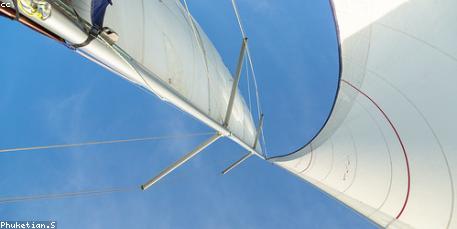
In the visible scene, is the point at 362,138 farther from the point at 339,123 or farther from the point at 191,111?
the point at 191,111

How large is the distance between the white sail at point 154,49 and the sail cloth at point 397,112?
6.38ft

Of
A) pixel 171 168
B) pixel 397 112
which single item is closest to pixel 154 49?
pixel 171 168

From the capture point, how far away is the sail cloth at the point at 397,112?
279 cm

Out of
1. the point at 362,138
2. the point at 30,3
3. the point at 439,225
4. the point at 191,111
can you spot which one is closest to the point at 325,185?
the point at 362,138

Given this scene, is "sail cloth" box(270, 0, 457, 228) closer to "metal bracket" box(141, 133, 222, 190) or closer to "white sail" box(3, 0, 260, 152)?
"white sail" box(3, 0, 260, 152)

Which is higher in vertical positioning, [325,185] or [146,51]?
[146,51]

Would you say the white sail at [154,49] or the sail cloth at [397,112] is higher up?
the white sail at [154,49]

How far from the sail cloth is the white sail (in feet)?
6.38

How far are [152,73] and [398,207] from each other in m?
2.92

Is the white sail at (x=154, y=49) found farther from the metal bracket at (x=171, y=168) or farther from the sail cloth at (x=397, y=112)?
the sail cloth at (x=397, y=112)

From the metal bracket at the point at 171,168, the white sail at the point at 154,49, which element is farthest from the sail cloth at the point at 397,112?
the metal bracket at the point at 171,168

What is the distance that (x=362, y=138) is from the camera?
3969 millimetres

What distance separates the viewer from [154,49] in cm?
293

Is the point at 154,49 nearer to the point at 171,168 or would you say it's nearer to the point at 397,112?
the point at 171,168
